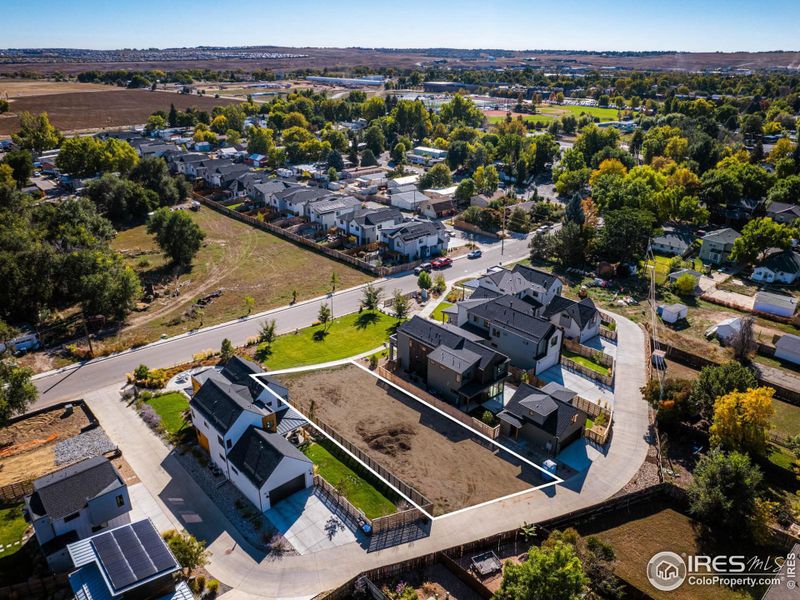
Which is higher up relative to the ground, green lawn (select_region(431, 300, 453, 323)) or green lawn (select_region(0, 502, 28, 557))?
green lawn (select_region(431, 300, 453, 323))

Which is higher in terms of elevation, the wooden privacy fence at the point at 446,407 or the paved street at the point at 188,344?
the paved street at the point at 188,344

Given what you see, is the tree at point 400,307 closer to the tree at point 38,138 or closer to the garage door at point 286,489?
the garage door at point 286,489

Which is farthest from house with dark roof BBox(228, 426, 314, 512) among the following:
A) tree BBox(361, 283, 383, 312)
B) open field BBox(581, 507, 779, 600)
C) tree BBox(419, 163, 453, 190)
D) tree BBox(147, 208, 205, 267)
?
tree BBox(419, 163, 453, 190)

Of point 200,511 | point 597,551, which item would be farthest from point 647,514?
point 200,511

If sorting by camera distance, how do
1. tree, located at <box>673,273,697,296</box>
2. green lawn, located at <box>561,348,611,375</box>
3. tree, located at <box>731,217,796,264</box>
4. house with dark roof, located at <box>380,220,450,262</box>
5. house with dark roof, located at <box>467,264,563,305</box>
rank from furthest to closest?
house with dark roof, located at <box>380,220,450,262</box> < tree, located at <box>731,217,796,264</box> < tree, located at <box>673,273,697,296</box> < house with dark roof, located at <box>467,264,563,305</box> < green lawn, located at <box>561,348,611,375</box>

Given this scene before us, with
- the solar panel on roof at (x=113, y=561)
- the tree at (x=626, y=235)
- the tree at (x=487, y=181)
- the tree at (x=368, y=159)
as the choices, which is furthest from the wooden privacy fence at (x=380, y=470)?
the tree at (x=368, y=159)

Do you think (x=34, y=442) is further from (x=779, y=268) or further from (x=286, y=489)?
(x=779, y=268)

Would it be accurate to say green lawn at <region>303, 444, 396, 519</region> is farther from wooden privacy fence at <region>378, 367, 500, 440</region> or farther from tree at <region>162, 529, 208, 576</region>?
wooden privacy fence at <region>378, 367, 500, 440</region>
